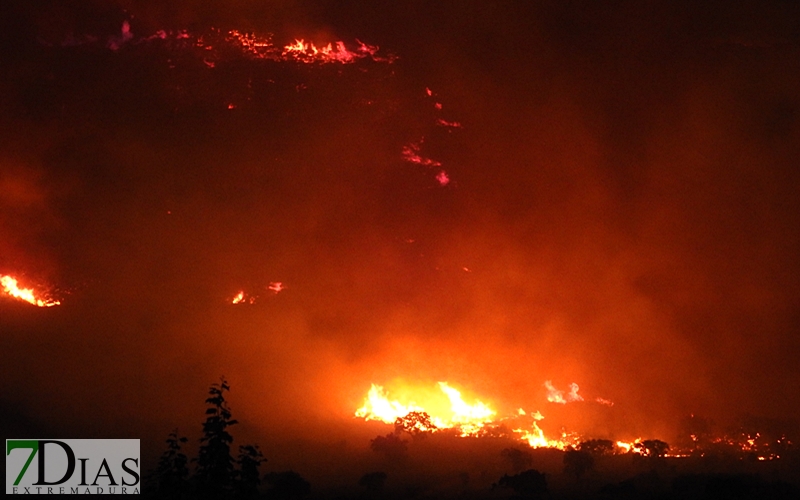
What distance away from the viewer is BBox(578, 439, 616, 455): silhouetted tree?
172 feet

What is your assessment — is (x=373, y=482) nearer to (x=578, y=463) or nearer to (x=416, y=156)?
(x=578, y=463)

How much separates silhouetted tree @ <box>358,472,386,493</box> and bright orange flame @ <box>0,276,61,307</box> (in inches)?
1306

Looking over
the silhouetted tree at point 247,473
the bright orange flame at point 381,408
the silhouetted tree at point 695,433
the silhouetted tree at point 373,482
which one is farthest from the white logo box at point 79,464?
the silhouetted tree at point 695,433

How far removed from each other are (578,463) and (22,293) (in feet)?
157

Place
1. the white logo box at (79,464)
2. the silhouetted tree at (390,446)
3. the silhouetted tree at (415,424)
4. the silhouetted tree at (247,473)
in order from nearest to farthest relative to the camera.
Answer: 1. the silhouetted tree at (247,473)
2. the white logo box at (79,464)
3. the silhouetted tree at (390,446)
4. the silhouetted tree at (415,424)

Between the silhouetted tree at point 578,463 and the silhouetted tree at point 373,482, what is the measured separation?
12903 mm

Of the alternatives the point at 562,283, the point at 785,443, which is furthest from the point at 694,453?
the point at 562,283

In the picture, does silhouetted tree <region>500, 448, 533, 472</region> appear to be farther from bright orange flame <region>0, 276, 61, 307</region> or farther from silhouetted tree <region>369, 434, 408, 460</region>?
bright orange flame <region>0, 276, 61, 307</region>

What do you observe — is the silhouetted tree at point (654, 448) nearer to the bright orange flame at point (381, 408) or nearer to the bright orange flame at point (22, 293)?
the bright orange flame at point (381, 408)

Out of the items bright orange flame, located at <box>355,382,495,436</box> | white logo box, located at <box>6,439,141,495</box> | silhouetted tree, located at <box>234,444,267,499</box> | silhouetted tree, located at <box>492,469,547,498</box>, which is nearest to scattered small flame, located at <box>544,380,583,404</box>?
bright orange flame, located at <box>355,382,495,436</box>

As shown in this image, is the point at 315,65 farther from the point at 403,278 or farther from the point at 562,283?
the point at 562,283

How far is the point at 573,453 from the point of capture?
50.2 m

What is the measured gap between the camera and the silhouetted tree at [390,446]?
51.7 metres

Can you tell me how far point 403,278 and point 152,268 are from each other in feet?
76.2
